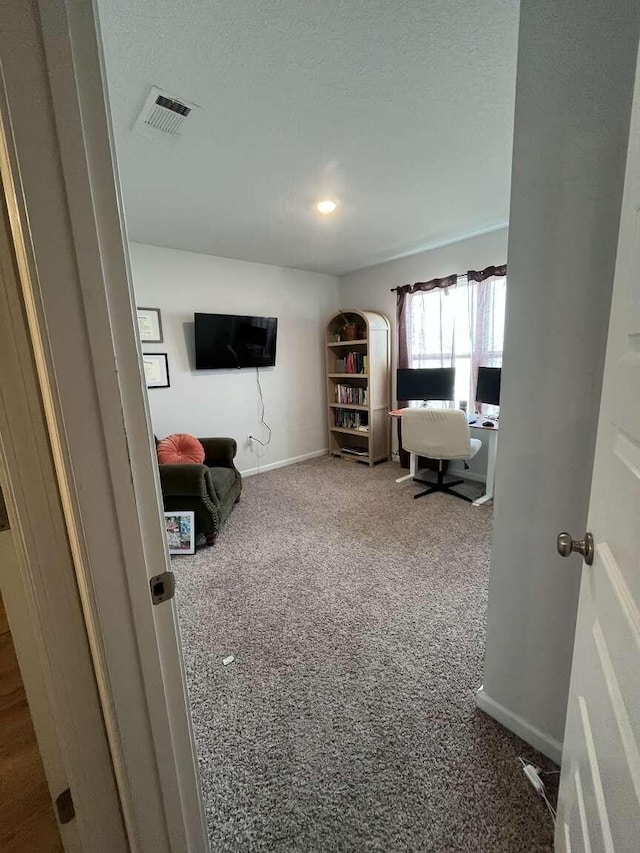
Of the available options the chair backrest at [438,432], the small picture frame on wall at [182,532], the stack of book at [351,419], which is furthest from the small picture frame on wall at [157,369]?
the chair backrest at [438,432]

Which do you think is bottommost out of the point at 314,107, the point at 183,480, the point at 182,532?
the point at 182,532

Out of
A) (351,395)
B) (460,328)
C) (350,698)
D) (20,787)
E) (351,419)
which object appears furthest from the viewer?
(351,419)

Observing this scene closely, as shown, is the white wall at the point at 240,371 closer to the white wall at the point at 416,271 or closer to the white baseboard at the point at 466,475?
the white wall at the point at 416,271

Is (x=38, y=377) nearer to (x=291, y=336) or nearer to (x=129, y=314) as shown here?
(x=129, y=314)

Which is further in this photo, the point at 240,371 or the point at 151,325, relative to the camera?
the point at 240,371

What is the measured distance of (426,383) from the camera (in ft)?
11.9

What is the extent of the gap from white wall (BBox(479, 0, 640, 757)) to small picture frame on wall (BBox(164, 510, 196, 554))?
1.98m

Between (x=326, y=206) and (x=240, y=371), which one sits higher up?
(x=326, y=206)

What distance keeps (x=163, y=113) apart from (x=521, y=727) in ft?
9.05

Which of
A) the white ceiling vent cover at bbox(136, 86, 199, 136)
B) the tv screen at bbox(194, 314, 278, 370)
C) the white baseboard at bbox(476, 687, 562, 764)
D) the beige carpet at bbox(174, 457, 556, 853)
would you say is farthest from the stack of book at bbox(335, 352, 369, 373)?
the white baseboard at bbox(476, 687, 562, 764)

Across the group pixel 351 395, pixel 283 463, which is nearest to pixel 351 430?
pixel 351 395

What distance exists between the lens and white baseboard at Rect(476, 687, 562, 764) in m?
1.12

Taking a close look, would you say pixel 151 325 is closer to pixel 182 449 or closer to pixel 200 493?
pixel 182 449

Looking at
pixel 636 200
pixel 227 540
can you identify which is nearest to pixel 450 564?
pixel 227 540
